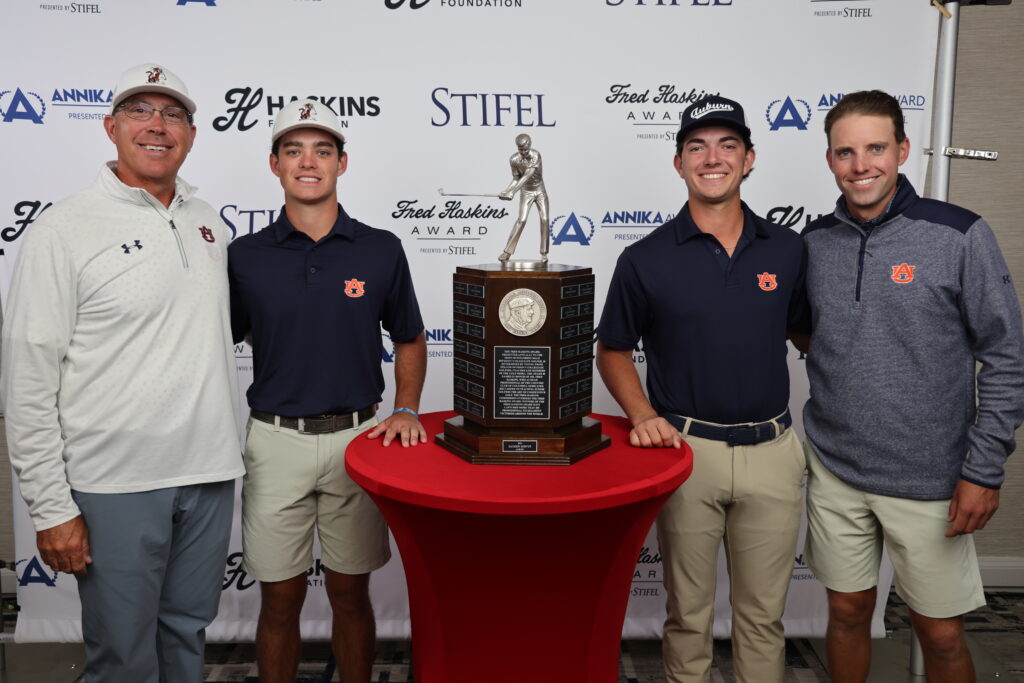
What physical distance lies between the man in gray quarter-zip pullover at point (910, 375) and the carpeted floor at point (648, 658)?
98cm

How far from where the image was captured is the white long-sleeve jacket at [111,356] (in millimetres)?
1646

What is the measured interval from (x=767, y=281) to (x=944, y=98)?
1.18 m

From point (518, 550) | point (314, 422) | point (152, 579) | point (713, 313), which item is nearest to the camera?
point (518, 550)

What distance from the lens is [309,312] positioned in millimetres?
1970

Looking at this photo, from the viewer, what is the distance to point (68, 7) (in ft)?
8.98

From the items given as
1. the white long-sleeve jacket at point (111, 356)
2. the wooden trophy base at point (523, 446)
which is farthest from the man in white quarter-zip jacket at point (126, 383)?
the wooden trophy base at point (523, 446)

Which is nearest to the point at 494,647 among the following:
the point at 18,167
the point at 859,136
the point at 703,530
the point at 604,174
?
the point at 703,530

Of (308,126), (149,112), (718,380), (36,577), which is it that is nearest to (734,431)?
(718,380)

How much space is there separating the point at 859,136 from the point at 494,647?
4.92ft

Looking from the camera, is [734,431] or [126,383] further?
[734,431]

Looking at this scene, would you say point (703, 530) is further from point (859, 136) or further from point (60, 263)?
point (60, 263)

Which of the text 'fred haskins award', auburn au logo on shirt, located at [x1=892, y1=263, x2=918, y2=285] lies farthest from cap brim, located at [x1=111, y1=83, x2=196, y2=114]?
auburn au logo on shirt, located at [x1=892, y1=263, x2=918, y2=285]

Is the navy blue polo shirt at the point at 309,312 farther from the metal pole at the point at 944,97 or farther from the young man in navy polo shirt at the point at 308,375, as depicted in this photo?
the metal pole at the point at 944,97

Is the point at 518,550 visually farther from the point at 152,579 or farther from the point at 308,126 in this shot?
the point at 308,126
